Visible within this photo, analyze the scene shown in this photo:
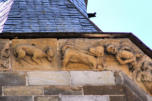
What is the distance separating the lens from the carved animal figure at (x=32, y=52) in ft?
29.1

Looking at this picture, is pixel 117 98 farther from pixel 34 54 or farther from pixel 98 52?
pixel 34 54

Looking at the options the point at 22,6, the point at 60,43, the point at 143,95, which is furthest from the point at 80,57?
the point at 22,6

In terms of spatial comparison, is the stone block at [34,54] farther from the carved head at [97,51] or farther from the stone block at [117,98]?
the stone block at [117,98]

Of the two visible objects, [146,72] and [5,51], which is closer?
[5,51]

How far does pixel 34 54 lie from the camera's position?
29.1ft

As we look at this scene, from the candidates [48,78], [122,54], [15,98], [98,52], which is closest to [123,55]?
[122,54]

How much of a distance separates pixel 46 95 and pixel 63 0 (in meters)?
3.90

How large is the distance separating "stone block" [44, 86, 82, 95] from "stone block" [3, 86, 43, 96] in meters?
0.08

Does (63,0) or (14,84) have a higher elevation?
(63,0)

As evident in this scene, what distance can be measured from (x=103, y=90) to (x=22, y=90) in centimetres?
87

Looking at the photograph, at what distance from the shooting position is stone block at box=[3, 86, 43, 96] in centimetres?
849

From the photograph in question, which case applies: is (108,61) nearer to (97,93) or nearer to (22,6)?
(97,93)

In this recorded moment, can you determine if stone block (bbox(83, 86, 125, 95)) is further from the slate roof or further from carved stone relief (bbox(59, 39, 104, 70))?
the slate roof

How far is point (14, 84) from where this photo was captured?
8578mm
